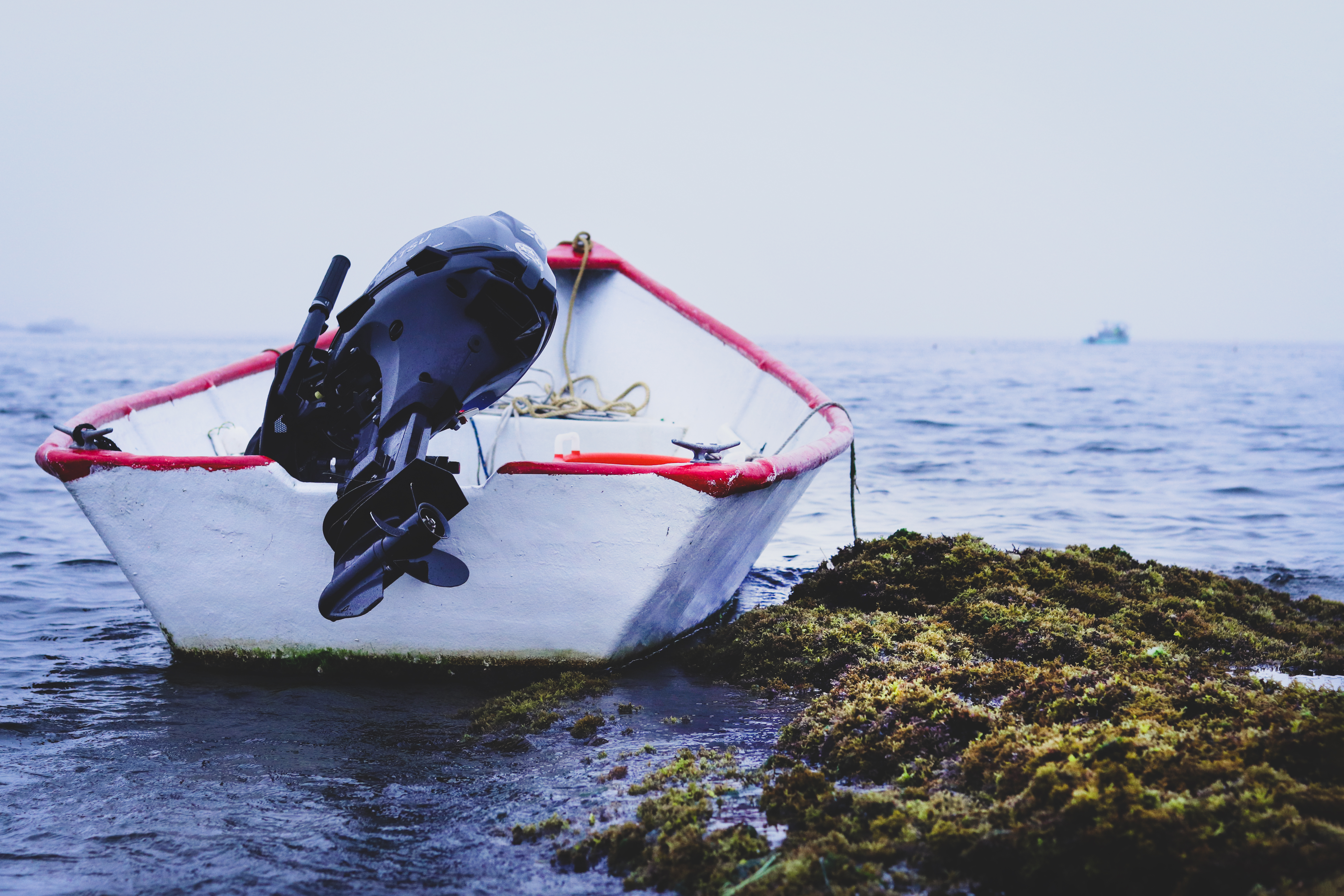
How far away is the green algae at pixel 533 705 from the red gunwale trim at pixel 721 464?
75cm

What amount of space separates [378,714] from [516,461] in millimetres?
1085

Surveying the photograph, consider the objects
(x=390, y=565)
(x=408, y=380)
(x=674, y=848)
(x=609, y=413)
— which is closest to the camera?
A: (x=674, y=848)

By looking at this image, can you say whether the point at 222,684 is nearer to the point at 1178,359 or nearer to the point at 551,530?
the point at 551,530

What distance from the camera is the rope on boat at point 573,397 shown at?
564 cm

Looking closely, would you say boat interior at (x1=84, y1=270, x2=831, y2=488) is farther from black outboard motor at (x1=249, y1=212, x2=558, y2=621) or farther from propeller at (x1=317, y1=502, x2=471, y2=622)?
propeller at (x1=317, y1=502, x2=471, y2=622)

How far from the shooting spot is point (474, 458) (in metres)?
5.27

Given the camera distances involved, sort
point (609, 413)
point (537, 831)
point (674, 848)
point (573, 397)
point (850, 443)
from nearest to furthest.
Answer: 1. point (674, 848)
2. point (537, 831)
3. point (850, 443)
4. point (609, 413)
5. point (573, 397)

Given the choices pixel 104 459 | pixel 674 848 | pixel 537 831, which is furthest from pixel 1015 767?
pixel 104 459

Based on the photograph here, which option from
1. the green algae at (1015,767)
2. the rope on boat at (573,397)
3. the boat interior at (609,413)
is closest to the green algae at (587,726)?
the green algae at (1015,767)

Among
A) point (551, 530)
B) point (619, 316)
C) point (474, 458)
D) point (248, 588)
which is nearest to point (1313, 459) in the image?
point (619, 316)

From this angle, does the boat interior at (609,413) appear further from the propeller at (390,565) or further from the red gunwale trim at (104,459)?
the propeller at (390,565)

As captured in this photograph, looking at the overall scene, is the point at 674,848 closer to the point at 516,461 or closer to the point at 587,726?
the point at 587,726

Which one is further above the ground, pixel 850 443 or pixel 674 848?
pixel 850 443

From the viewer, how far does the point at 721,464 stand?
311 cm
